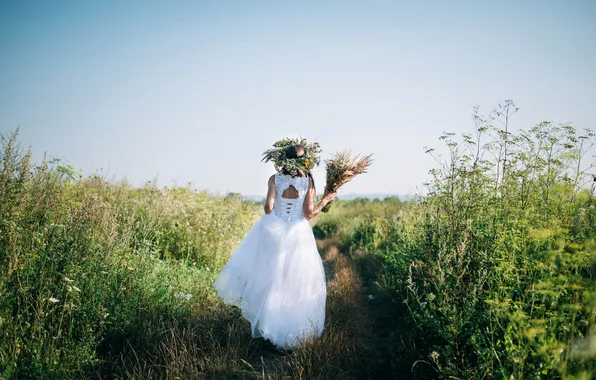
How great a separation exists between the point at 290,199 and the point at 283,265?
94 cm

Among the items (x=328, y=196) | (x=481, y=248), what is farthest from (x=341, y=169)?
(x=481, y=248)

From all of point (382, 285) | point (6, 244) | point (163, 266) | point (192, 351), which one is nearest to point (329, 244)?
point (382, 285)

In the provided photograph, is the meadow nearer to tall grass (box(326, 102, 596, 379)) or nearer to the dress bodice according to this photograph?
tall grass (box(326, 102, 596, 379))

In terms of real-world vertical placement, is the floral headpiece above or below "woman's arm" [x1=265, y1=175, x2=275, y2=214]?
above

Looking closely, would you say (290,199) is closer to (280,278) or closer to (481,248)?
(280,278)

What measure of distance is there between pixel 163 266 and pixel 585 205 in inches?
246

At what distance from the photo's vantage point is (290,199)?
5148 millimetres

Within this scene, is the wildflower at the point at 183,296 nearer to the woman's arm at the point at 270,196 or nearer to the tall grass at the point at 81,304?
the tall grass at the point at 81,304

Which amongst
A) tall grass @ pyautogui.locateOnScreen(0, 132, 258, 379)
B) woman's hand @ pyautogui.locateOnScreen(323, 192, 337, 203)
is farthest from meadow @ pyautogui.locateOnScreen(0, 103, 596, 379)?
woman's hand @ pyautogui.locateOnScreen(323, 192, 337, 203)

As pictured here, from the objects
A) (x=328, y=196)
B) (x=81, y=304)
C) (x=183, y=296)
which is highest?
(x=328, y=196)

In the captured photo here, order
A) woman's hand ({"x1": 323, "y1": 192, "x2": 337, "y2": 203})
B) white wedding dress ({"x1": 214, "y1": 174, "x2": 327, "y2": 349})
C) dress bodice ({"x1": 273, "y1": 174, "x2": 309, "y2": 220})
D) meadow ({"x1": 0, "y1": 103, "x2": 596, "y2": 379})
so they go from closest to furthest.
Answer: meadow ({"x1": 0, "y1": 103, "x2": 596, "y2": 379}), white wedding dress ({"x1": 214, "y1": 174, "x2": 327, "y2": 349}), dress bodice ({"x1": 273, "y1": 174, "x2": 309, "y2": 220}), woman's hand ({"x1": 323, "y1": 192, "x2": 337, "y2": 203})

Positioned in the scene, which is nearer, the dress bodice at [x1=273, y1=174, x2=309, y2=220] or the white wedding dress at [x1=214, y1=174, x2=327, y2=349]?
the white wedding dress at [x1=214, y1=174, x2=327, y2=349]

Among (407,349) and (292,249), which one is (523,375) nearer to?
(407,349)

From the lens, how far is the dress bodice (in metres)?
5.12
